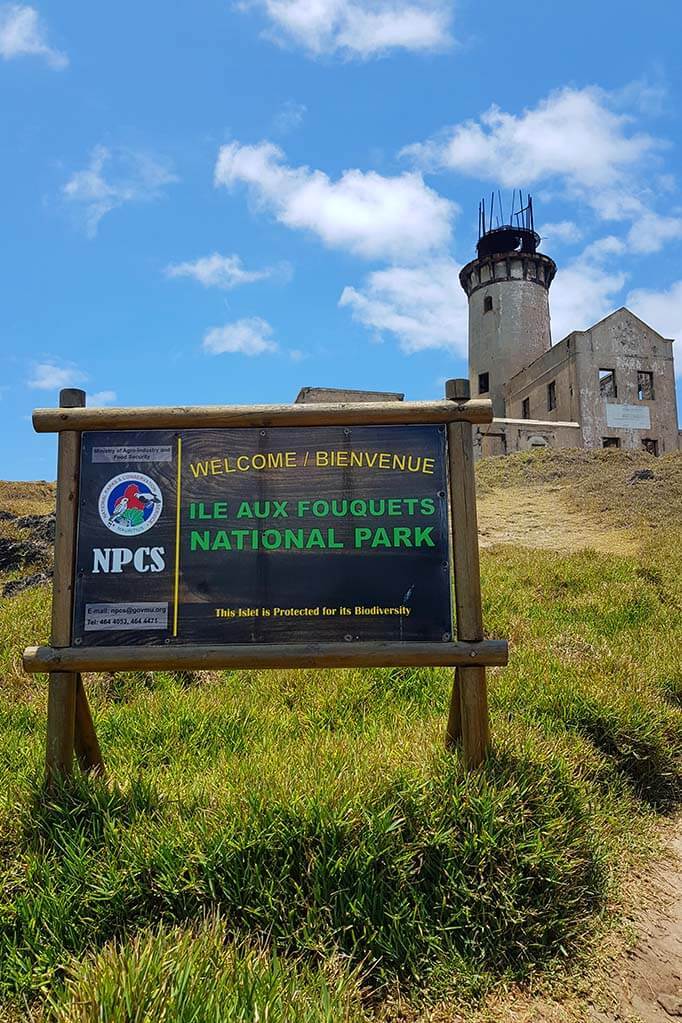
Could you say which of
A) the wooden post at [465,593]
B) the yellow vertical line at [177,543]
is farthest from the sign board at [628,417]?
the yellow vertical line at [177,543]

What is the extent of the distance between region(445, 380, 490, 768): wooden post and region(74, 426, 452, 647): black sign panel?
0.08 meters

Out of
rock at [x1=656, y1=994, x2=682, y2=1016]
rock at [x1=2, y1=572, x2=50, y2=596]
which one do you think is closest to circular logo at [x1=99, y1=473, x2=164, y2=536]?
rock at [x1=656, y1=994, x2=682, y2=1016]

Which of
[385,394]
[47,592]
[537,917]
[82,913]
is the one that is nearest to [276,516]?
[82,913]

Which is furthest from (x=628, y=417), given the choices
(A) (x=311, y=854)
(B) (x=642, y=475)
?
(A) (x=311, y=854)

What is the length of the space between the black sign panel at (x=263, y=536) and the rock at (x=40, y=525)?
8.69 m

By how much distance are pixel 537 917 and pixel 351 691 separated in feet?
7.36

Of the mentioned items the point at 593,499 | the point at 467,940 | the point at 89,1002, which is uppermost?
the point at 593,499

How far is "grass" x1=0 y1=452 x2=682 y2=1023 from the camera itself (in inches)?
108

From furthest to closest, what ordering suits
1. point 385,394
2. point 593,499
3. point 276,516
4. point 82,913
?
point 385,394 < point 593,499 < point 276,516 < point 82,913

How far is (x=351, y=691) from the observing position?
534cm

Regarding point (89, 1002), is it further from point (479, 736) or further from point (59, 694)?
point (479, 736)

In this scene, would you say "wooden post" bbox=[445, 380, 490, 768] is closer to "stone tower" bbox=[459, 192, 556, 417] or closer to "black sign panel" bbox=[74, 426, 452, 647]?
"black sign panel" bbox=[74, 426, 452, 647]

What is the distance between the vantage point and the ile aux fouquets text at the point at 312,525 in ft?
13.4

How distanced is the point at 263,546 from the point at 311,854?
162 cm
